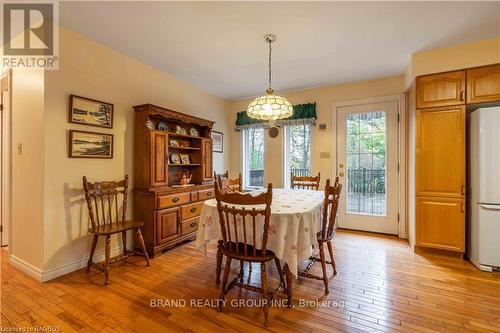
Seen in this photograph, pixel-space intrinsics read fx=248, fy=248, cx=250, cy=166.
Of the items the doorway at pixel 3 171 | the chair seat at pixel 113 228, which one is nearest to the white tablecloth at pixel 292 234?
the chair seat at pixel 113 228

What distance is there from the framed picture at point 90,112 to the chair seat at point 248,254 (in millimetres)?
1997

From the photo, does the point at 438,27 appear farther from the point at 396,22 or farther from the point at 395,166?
the point at 395,166

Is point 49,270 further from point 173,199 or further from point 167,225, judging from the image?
point 173,199

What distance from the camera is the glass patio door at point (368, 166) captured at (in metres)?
3.79

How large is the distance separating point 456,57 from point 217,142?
3.62 metres

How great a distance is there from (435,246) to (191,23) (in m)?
3.63

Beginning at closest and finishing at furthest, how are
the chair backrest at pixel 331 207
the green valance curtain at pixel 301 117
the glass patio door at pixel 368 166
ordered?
the chair backrest at pixel 331 207 → the glass patio door at pixel 368 166 → the green valance curtain at pixel 301 117

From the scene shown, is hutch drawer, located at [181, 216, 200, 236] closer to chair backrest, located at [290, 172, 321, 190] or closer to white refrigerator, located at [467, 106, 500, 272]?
chair backrest, located at [290, 172, 321, 190]

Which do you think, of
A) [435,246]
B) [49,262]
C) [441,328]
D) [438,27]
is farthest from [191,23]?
[435,246]

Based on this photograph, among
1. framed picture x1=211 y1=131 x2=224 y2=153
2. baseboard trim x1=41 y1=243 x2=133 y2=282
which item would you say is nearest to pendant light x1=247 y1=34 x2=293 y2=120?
framed picture x1=211 y1=131 x2=224 y2=153

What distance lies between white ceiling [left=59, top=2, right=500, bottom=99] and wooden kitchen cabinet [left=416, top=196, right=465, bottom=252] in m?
1.80

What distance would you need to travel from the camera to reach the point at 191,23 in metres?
2.36

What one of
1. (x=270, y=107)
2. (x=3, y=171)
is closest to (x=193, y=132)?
(x=270, y=107)

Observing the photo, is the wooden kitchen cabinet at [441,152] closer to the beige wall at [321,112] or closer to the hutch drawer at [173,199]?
the beige wall at [321,112]
